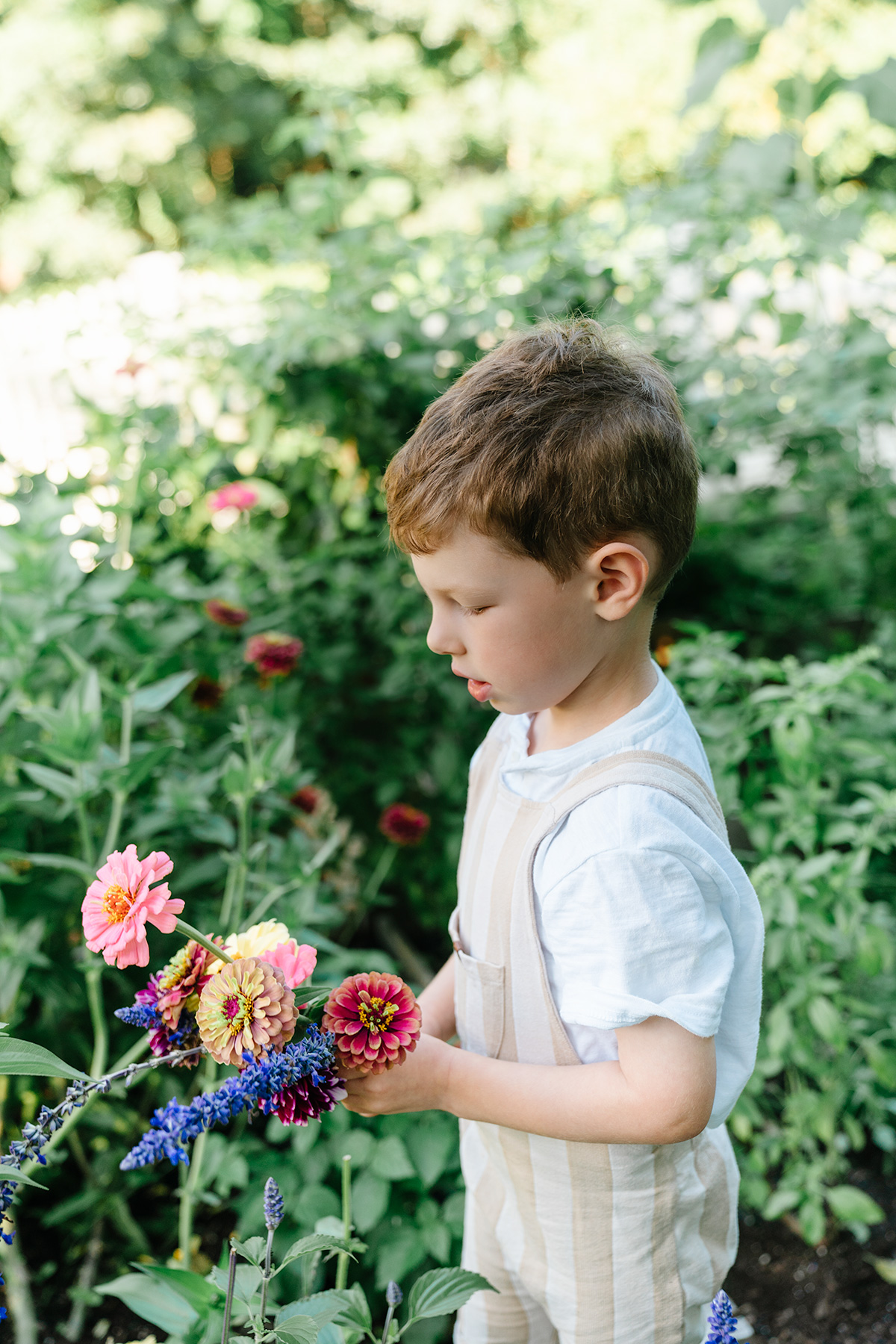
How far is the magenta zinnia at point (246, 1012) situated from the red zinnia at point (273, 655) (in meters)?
1.16

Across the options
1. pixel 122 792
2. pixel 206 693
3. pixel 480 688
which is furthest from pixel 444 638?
pixel 206 693

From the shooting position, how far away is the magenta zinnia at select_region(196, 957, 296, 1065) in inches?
24.4

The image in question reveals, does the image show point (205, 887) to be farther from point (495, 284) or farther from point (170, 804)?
point (495, 284)

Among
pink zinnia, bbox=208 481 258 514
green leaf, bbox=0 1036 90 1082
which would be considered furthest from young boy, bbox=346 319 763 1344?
pink zinnia, bbox=208 481 258 514

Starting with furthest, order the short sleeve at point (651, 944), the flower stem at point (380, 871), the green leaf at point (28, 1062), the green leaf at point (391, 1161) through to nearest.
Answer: the flower stem at point (380, 871)
the green leaf at point (391, 1161)
the short sleeve at point (651, 944)
the green leaf at point (28, 1062)

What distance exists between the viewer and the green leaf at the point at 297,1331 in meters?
0.65

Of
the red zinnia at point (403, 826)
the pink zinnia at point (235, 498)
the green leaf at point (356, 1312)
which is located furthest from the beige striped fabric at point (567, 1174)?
the pink zinnia at point (235, 498)

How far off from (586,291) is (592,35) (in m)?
9.06

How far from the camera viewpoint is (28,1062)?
62 cm

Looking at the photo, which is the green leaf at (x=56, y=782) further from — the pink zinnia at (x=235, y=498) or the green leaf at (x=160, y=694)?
the pink zinnia at (x=235, y=498)

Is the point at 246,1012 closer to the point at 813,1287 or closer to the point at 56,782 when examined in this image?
the point at 56,782

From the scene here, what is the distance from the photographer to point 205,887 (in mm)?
1705

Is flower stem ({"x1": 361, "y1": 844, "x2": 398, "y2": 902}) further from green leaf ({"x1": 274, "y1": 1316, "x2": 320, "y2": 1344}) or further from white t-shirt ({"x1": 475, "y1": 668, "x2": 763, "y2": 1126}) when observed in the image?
green leaf ({"x1": 274, "y1": 1316, "x2": 320, "y2": 1344})

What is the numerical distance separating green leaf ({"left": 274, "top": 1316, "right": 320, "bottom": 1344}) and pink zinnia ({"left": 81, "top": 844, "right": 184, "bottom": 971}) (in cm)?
28
